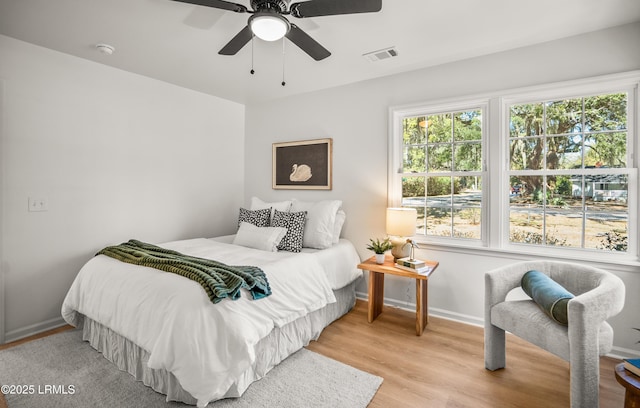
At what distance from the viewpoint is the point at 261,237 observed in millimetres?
3086

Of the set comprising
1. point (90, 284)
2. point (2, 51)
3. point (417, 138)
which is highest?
point (2, 51)

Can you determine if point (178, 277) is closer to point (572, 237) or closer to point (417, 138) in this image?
point (417, 138)

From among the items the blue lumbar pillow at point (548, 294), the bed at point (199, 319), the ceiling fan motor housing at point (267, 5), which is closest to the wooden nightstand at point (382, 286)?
the bed at point (199, 319)

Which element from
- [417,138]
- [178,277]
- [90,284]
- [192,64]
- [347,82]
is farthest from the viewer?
[347,82]

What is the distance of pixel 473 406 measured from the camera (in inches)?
73.8

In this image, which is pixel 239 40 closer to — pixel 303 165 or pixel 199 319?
pixel 199 319

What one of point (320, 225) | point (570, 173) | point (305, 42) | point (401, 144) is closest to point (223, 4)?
point (305, 42)

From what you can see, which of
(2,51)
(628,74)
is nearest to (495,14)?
(628,74)

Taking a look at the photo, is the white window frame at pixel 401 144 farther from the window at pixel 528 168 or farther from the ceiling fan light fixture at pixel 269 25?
the ceiling fan light fixture at pixel 269 25

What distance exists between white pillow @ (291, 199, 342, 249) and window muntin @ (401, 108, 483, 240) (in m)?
0.81

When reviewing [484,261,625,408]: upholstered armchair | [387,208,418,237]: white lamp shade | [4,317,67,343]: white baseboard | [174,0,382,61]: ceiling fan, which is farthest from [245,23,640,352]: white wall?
[4,317,67,343]: white baseboard

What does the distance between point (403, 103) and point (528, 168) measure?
134 cm

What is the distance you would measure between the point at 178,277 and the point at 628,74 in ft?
11.7

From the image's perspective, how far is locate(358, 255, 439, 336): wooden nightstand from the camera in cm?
275
